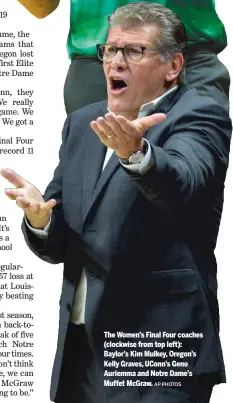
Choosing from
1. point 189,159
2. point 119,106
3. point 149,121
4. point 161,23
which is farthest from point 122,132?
point 161,23

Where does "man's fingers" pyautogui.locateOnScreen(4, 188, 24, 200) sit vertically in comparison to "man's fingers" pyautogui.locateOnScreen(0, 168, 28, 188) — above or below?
below

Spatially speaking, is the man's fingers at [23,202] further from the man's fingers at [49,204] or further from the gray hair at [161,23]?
the gray hair at [161,23]

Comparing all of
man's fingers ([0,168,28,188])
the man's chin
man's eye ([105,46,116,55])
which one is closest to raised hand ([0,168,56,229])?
man's fingers ([0,168,28,188])

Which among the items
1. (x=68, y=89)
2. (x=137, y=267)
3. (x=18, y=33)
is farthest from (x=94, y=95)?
(x=137, y=267)

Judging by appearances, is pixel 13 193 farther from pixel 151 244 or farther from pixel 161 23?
pixel 161 23

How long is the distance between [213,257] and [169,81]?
446 mm

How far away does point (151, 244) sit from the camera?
260cm

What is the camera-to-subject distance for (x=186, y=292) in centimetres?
259

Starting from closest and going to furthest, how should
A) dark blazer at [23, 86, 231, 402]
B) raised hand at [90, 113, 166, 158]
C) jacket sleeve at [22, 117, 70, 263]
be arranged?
raised hand at [90, 113, 166, 158] < dark blazer at [23, 86, 231, 402] < jacket sleeve at [22, 117, 70, 263]

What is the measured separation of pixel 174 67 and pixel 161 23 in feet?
0.36

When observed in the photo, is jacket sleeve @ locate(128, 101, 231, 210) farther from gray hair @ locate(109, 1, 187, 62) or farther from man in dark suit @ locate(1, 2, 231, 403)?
gray hair @ locate(109, 1, 187, 62)

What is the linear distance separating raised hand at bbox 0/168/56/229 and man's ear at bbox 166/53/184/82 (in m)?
0.41

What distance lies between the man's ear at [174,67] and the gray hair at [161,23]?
0.01m

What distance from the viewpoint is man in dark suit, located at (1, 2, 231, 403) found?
8.52ft
